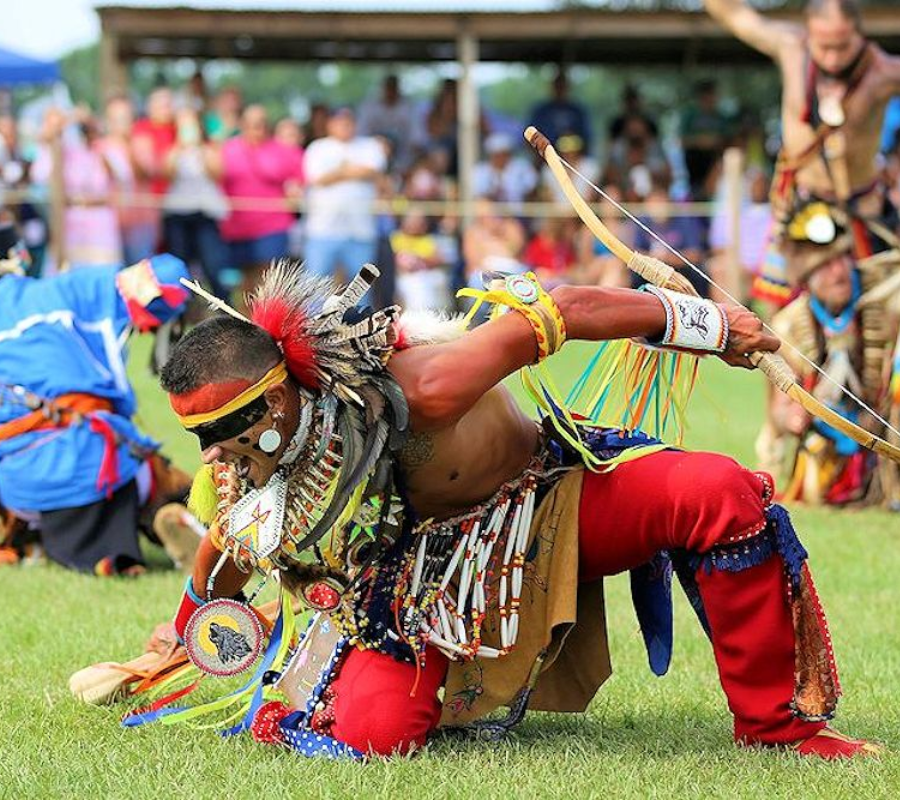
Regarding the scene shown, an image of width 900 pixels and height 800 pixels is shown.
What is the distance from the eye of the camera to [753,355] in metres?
3.89

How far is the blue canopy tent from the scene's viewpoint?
1731 centimetres

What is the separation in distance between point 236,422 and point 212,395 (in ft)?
0.26

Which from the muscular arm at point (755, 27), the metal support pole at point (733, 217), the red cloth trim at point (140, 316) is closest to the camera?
the red cloth trim at point (140, 316)

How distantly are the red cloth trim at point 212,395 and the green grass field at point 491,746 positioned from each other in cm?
77

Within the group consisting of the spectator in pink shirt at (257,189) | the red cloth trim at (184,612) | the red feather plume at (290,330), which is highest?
the red feather plume at (290,330)

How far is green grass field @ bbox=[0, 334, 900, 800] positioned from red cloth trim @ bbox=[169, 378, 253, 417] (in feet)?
2.53

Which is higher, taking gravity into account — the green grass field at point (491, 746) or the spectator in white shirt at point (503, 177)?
the green grass field at point (491, 746)

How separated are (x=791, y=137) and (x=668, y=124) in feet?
92.6

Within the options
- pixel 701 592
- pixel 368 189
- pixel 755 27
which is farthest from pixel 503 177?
pixel 701 592

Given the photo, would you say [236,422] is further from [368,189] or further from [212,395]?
[368,189]

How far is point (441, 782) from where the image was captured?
3.70 m

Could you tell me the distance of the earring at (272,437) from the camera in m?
3.75

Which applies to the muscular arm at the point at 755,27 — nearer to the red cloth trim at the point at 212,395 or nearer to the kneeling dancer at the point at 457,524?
the kneeling dancer at the point at 457,524

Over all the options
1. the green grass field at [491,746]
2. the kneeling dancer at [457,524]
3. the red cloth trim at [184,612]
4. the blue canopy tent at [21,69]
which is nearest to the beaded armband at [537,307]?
the kneeling dancer at [457,524]
